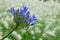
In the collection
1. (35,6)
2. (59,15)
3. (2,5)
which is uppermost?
(2,5)

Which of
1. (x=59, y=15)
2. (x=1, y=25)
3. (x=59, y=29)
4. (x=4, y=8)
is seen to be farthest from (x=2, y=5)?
(x=59, y=15)

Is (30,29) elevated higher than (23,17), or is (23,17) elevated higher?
(23,17)

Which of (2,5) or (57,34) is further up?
(2,5)

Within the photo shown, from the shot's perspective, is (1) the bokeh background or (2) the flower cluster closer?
(2) the flower cluster

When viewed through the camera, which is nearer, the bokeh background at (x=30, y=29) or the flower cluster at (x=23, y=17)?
the flower cluster at (x=23, y=17)

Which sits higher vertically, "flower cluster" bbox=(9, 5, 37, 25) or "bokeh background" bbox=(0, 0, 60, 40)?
"flower cluster" bbox=(9, 5, 37, 25)

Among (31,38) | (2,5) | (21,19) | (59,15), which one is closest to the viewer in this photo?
(21,19)

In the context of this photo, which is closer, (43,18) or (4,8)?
(4,8)

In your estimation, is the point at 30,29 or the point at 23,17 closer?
the point at 23,17

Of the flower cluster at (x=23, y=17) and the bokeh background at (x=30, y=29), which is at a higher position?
the flower cluster at (x=23, y=17)

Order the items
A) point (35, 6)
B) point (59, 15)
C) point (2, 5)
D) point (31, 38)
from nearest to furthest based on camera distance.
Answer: point (31, 38) → point (2, 5) → point (35, 6) → point (59, 15)

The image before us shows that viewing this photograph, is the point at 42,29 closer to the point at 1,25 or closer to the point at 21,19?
the point at 1,25
